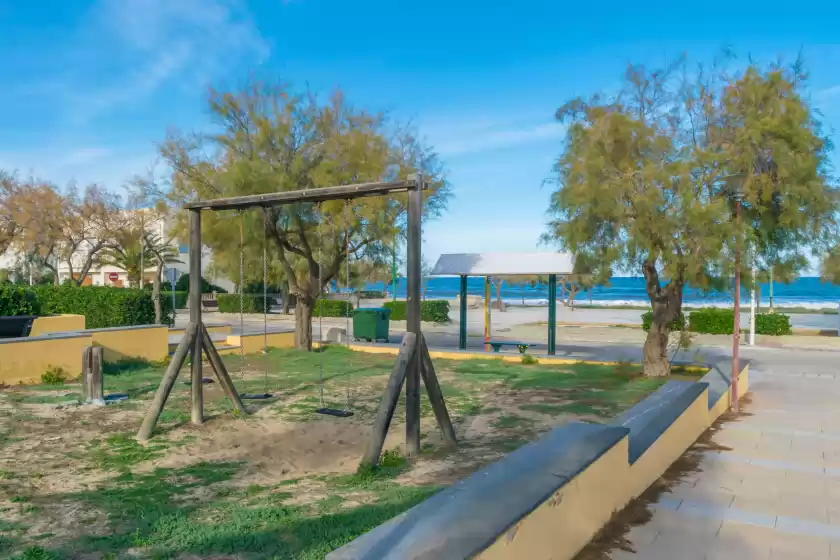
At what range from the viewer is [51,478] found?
5.65 m

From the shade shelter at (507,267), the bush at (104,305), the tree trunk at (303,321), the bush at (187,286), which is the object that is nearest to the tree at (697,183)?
the shade shelter at (507,267)

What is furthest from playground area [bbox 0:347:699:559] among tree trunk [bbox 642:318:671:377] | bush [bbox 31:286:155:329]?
bush [bbox 31:286:155:329]

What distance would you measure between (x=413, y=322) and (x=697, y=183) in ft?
21.8

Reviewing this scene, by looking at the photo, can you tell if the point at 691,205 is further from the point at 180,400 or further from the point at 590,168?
the point at 180,400

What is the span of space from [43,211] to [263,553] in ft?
107

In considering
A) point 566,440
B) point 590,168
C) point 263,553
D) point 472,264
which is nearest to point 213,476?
point 263,553

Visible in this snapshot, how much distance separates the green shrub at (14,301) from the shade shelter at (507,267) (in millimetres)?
10351

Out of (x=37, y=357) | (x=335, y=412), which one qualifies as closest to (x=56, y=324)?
(x=37, y=357)

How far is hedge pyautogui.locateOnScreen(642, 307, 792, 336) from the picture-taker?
24266mm

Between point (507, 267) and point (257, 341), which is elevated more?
point (507, 267)

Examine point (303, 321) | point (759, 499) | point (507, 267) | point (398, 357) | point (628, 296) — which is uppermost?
point (507, 267)

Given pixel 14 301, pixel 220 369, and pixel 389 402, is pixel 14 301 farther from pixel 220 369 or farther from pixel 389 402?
pixel 389 402

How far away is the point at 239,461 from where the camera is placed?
6.32 m

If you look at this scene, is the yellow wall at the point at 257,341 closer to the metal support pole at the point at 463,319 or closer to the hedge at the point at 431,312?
the metal support pole at the point at 463,319
